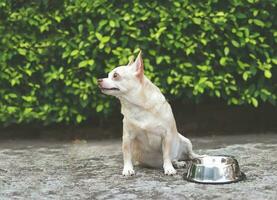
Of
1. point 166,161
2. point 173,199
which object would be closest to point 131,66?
point 166,161

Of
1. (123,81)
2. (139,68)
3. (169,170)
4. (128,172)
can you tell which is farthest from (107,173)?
(139,68)

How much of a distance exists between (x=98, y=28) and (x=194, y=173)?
254 cm

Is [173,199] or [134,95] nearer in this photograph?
[173,199]

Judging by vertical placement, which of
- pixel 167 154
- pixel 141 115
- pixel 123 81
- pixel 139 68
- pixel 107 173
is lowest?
pixel 107 173

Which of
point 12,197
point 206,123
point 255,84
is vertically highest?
point 255,84

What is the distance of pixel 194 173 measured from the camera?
4812mm

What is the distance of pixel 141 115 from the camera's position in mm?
5055

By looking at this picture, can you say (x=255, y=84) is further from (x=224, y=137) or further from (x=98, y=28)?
(x=98, y=28)

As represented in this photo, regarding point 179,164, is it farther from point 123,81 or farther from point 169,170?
point 123,81

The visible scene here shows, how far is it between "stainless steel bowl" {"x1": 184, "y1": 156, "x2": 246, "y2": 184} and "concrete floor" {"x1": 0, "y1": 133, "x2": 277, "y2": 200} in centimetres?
7

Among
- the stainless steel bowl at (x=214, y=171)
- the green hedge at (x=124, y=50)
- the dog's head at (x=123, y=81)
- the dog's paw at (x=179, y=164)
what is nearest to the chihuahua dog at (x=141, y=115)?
the dog's head at (x=123, y=81)

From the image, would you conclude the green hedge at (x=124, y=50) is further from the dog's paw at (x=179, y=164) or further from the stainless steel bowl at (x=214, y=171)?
the stainless steel bowl at (x=214, y=171)

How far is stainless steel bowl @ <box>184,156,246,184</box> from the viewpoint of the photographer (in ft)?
15.5

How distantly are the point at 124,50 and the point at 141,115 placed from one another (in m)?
1.73
